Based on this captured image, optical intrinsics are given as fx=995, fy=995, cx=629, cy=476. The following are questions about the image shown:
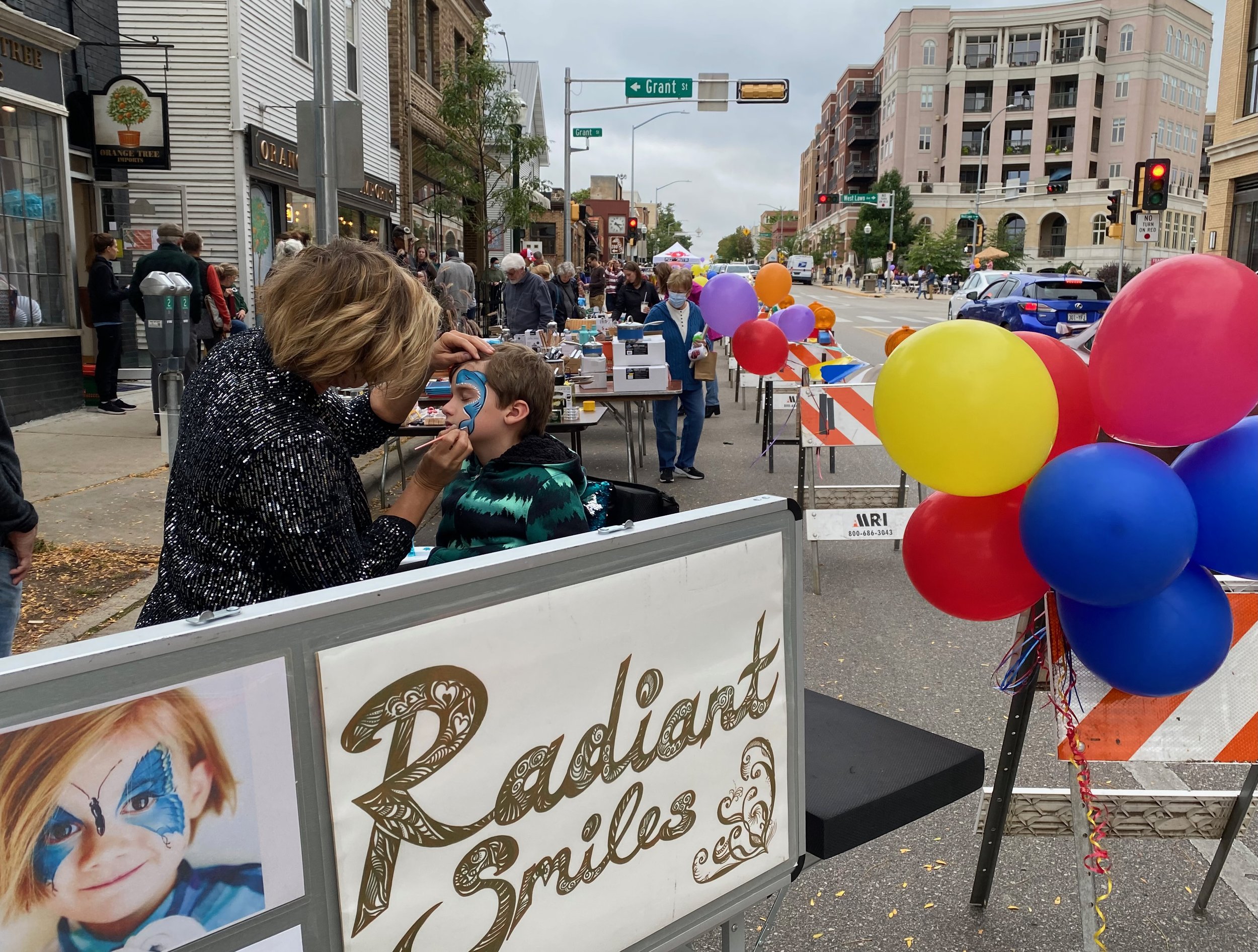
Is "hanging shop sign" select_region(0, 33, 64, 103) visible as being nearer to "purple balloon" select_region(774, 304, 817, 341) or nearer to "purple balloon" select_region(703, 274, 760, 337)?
"purple balloon" select_region(703, 274, 760, 337)

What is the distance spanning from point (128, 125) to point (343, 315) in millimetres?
12061

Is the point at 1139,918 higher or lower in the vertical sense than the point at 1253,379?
lower

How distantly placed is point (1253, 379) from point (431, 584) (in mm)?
1681

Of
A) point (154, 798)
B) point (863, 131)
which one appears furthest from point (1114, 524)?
point (863, 131)

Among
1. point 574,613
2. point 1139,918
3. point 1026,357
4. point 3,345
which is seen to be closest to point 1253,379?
point 1026,357

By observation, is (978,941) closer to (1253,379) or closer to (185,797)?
(1253,379)

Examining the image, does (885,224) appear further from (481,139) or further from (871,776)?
(871,776)

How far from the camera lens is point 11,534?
3059 millimetres

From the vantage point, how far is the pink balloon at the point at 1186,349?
200 cm

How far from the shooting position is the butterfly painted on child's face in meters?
1.26

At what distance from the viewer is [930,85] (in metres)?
91.9

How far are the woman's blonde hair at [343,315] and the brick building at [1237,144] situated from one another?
106ft

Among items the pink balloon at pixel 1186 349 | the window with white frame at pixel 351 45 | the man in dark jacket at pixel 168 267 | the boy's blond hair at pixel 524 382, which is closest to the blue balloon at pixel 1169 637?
the pink balloon at pixel 1186 349

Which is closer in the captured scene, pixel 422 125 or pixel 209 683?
pixel 209 683
